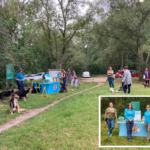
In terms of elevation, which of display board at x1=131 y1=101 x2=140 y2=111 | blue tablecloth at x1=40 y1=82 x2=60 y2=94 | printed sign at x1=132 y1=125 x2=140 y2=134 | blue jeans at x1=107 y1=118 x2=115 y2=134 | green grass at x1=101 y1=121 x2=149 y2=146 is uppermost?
display board at x1=131 y1=101 x2=140 y2=111

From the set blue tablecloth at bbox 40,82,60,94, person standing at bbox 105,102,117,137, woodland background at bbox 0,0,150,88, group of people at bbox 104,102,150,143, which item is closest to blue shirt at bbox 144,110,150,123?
group of people at bbox 104,102,150,143

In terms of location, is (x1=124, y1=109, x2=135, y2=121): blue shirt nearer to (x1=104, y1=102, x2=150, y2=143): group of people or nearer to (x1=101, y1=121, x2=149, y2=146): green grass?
(x1=104, y1=102, x2=150, y2=143): group of people

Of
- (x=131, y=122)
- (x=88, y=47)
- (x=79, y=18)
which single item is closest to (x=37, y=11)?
(x=79, y=18)

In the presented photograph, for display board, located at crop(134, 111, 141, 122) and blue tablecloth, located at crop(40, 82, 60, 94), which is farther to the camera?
blue tablecloth, located at crop(40, 82, 60, 94)

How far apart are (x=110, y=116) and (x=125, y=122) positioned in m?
0.17

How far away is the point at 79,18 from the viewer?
794 inches

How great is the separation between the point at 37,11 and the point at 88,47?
2624 cm

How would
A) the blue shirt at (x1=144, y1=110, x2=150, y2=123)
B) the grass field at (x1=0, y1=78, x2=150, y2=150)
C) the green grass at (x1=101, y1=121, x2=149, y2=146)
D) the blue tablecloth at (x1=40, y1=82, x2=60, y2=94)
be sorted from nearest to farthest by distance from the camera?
the green grass at (x1=101, y1=121, x2=149, y2=146) < the blue shirt at (x1=144, y1=110, x2=150, y2=123) < the grass field at (x1=0, y1=78, x2=150, y2=150) < the blue tablecloth at (x1=40, y1=82, x2=60, y2=94)

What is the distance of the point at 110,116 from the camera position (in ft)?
4.94

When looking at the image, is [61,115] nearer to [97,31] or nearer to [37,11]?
[97,31]

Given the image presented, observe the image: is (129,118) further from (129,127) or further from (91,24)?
(91,24)

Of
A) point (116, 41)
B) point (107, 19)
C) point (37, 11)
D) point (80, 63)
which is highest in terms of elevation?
point (37, 11)

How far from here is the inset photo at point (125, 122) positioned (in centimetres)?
150

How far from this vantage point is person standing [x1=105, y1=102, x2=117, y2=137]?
1.50 meters
